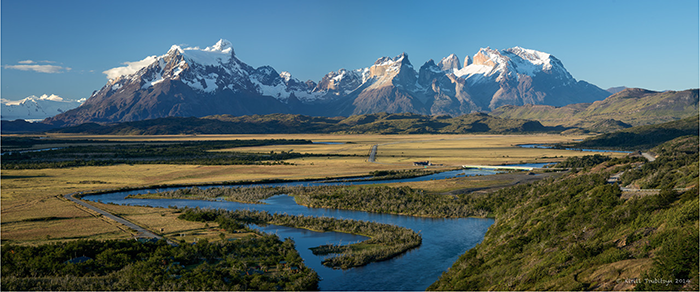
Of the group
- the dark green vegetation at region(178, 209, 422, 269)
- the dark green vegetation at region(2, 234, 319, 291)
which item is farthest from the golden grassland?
the dark green vegetation at region(2, 234, 319, 291)

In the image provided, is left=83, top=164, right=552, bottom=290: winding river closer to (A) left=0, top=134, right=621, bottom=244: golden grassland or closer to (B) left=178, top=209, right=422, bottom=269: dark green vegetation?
(B) left=178, top=209, right=422, bottom=269: dark green vegetation

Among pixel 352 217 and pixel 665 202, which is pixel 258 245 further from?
pixel 665 202

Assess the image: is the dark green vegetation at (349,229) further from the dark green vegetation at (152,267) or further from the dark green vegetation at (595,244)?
the dark green vegetation at (595,244)

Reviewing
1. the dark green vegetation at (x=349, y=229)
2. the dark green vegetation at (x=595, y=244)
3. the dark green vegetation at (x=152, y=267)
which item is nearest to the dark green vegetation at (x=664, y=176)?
the dark green vegetation at (x=595, y=244)

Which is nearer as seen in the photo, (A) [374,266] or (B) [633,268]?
(B) [633,268]

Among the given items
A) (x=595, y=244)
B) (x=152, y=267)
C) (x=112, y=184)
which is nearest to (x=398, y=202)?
(x=152, y=267)

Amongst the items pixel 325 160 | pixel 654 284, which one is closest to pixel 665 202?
pixel 654 284
